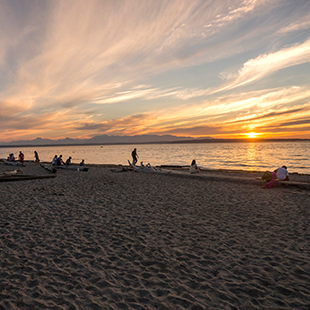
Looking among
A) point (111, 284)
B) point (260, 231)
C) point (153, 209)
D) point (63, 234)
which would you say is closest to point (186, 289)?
point (111, 284)

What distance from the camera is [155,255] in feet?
19.7

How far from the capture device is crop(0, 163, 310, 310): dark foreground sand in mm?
4336

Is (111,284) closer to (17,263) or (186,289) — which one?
(186,289)

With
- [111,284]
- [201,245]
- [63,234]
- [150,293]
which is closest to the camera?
[150,293]

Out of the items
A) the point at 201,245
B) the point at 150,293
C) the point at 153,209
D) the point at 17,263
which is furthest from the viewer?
the point at 153,209

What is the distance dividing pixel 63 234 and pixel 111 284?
11.3 feet

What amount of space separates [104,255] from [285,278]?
454 centimetres

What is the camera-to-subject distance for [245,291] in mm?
4523

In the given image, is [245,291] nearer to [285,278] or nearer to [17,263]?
[285,278]

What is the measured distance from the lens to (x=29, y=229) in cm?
776

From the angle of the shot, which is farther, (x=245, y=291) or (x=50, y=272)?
(x=50, y=272)

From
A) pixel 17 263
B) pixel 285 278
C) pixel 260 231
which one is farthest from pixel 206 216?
pixel 17 263

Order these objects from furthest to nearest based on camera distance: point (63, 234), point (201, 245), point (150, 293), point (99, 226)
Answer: point (99, 226)
point (63, 234)
point (201, 245)
point (150, 293)

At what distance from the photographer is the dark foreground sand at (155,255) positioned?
4.34 metres
